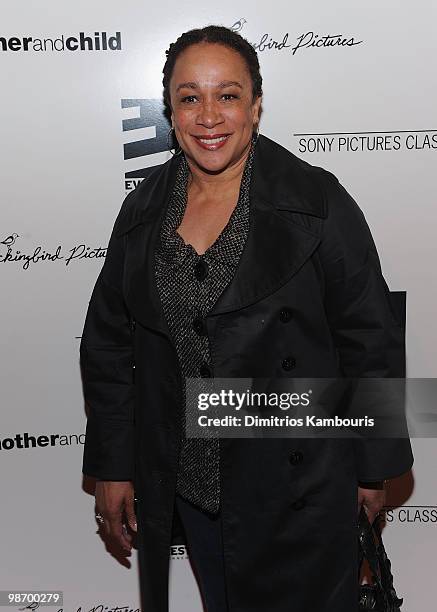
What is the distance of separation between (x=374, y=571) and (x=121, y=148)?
3.72 feet

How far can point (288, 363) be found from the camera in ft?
4.86

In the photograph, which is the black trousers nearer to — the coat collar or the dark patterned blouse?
the dark patterned blouse

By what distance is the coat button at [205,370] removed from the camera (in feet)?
4.83

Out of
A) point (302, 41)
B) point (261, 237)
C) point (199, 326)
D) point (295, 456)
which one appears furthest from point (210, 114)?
point (295, 456)

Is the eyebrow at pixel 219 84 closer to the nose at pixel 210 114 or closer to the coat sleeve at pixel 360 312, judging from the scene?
the nose at pixel 210 114

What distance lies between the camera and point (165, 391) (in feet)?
5.09

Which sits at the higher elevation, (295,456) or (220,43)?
(220,43)

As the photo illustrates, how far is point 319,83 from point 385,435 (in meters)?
0.86

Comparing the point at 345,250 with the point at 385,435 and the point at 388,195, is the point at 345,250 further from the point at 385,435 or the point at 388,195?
the point at 388,195

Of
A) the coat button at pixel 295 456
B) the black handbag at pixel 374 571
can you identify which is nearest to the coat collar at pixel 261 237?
the coat button at pixel 295 456

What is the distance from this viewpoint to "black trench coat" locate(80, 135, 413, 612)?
1.44m

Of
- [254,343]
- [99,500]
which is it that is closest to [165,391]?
[254,343]

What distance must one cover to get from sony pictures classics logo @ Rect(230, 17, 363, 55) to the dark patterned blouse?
41 centimetres

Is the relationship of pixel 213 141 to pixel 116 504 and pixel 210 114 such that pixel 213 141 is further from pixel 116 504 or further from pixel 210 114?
pixel 116 504
